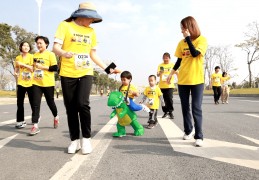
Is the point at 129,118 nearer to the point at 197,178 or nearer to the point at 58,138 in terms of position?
the point at 58,138

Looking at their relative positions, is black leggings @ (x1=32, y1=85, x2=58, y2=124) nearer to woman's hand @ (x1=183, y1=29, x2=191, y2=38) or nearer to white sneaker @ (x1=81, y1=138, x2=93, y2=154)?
white sneaker @ (x1=81, y1=138, x2=93, y2=154)

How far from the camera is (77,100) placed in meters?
3.75

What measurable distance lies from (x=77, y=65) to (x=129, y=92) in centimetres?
162

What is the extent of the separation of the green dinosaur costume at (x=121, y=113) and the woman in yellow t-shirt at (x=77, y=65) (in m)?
0.93

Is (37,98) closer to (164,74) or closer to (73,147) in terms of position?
(73,147)

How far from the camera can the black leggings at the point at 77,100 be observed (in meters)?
3.75

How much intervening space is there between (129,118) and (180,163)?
1958 millimetres

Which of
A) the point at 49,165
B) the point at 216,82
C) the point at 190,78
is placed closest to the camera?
the point at 49,165

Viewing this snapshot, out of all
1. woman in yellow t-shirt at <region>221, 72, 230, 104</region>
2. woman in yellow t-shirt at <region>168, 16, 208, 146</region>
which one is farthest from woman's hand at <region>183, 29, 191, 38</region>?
woman in yellow t-shirt at <region>221, 72, 230, 104</region>

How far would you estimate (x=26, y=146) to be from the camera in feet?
13.2

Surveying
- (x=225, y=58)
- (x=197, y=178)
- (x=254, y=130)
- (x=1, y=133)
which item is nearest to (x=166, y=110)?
(x=254, y=130)

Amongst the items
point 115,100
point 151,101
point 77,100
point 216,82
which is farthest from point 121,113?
point 216,82

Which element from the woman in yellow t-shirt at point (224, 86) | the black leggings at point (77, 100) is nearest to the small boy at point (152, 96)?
the black leggings at point (77, 100)

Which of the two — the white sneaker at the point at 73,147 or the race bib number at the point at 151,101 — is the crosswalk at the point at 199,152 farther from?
the race bib number at the point at 151,101
